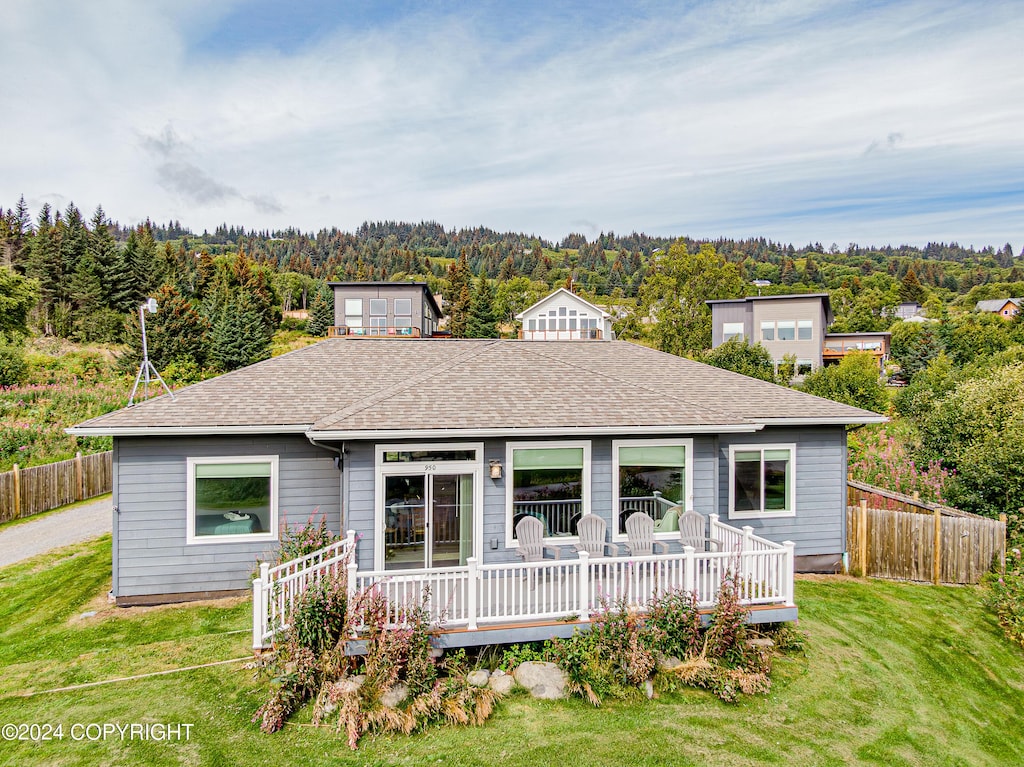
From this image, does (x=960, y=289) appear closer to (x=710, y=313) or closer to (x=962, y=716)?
(x=710, y=313)

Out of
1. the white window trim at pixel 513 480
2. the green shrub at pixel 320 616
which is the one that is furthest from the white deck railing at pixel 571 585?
the white window trim at pixel 513 480

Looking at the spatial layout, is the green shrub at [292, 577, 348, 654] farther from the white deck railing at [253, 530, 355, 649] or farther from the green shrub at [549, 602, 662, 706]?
the green shrub at [549, 602, 662, 706]

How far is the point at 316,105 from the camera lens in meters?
16.2

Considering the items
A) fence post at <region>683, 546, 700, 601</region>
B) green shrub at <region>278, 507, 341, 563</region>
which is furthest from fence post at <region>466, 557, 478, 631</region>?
green shrub at <region>278, 507, 341, 563</region>

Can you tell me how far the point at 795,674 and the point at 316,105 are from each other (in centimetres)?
1798

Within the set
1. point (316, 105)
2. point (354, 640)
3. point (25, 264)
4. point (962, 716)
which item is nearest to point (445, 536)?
point (354, 640)

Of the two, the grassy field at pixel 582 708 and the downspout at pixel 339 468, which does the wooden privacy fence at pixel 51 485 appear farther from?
the downspout at pixel 339 468

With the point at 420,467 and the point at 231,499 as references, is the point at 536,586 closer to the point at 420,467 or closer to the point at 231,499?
the point at 420,467

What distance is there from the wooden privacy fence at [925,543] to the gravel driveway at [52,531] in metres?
16.4

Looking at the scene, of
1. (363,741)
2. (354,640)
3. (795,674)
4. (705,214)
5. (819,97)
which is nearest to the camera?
(363,741)

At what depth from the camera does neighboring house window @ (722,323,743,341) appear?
4103 cm

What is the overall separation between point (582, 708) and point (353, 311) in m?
35.5

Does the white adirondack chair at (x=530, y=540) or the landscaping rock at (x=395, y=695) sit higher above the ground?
the white adirondack chair at (x=530, y=540)

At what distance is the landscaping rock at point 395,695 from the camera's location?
591cm
